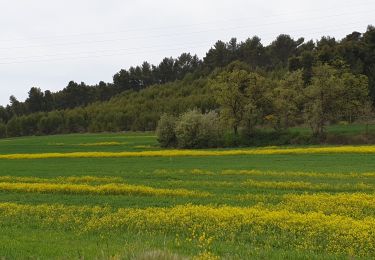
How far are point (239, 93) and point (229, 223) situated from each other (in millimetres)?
61645

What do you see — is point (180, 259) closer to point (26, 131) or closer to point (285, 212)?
point (285, 212)

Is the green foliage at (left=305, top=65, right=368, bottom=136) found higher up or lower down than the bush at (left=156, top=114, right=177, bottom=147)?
higher up

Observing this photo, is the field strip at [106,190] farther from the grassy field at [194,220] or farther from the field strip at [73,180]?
the field strip at [73,180]

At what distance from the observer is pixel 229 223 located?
14422 mm

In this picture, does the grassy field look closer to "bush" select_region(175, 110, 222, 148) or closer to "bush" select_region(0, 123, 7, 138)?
"bush" select_region(175, 110, 222, 148)

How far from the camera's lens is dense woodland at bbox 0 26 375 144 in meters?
72.9

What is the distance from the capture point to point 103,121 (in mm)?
139750

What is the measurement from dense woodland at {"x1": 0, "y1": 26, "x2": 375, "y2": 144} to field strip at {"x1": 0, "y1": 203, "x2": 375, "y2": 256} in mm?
54236

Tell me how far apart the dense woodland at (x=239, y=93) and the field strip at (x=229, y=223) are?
2135 inches

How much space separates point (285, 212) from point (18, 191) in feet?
51.4

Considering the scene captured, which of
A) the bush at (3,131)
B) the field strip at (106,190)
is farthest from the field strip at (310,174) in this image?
the bush at (3,131)

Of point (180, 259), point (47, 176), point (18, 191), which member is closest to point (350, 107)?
point (47, 176)

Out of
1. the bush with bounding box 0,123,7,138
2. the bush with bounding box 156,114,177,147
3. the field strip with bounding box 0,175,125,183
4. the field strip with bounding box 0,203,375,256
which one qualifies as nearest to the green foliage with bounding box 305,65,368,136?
the bush with bounding box 156,114,177,147

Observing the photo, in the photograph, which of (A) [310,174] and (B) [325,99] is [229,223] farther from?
(B) [325,99]
